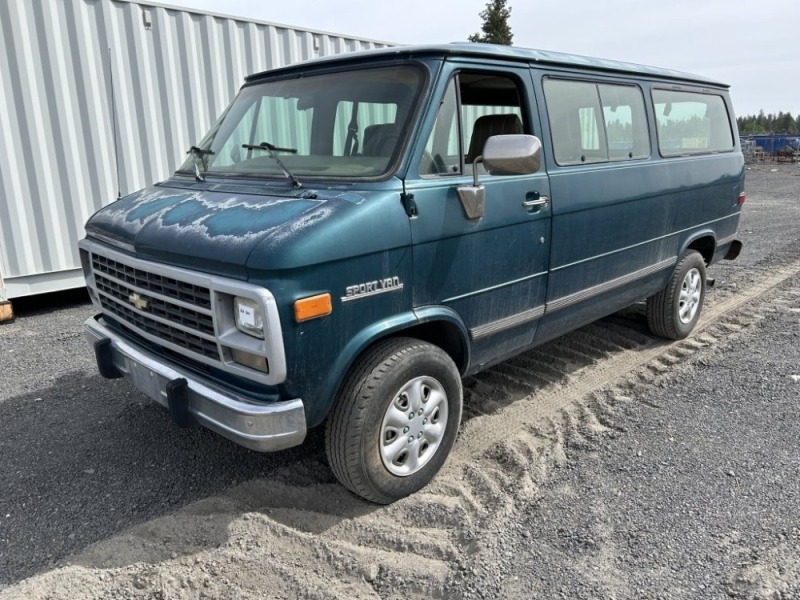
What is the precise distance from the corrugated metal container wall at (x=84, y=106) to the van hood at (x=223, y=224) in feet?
9.60

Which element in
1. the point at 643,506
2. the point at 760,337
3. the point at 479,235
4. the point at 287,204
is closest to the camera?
the point at 287,204

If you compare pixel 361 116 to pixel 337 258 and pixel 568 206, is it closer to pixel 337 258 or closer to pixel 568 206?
pixel 337 258

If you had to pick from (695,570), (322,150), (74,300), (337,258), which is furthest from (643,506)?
(74,300)

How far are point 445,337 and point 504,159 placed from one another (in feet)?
3.28

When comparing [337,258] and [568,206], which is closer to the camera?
[337,258]

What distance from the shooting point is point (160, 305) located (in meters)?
3.07

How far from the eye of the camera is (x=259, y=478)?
3.39 metres

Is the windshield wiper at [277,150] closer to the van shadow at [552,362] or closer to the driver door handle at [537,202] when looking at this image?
the driver door handle at [537,202]

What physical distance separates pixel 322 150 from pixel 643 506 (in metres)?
2.49

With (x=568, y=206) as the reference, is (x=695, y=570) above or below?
below

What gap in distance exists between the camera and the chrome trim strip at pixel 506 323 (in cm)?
347

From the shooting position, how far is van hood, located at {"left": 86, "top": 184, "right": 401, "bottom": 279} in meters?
2.63

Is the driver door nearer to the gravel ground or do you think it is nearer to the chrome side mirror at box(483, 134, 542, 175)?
the chrome side mirror at box(483, 134, 542, 175)

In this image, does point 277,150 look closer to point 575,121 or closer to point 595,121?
point 575,121
